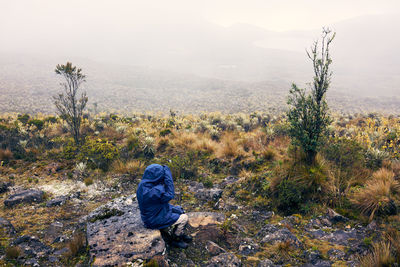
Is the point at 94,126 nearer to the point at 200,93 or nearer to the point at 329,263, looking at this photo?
the point at 329,263

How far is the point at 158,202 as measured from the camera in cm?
406

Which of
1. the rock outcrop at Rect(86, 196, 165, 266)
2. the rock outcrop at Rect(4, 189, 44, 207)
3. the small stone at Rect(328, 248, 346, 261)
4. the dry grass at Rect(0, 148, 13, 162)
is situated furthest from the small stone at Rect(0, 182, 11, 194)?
the small stone at Rect(328, 248, 346, 261)

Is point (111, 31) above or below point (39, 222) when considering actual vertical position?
above

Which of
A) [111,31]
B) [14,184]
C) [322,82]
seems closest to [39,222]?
[14,184]

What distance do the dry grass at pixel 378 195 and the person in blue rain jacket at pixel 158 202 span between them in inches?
147

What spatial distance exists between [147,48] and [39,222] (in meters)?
130

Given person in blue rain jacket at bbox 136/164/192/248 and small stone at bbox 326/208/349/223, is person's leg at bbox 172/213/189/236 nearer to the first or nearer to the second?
person in blue rain jacket at bbox 136/164/192/248

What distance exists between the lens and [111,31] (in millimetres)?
144625

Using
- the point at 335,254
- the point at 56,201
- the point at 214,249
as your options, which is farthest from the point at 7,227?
the point at 335,254

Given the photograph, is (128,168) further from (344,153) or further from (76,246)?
(344,153)

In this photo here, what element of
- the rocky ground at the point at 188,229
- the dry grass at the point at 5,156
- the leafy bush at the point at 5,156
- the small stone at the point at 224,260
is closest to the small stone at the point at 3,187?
the rocky ground at the point at 188,229

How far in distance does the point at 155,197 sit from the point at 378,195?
14.7ft

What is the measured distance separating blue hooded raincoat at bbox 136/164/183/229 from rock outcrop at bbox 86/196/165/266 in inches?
8.4

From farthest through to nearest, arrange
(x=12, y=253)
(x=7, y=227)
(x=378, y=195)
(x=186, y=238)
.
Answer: (x=7, y=227) < (x=378, y=195) < (x=186, y=238) < (x=12, y=253)
